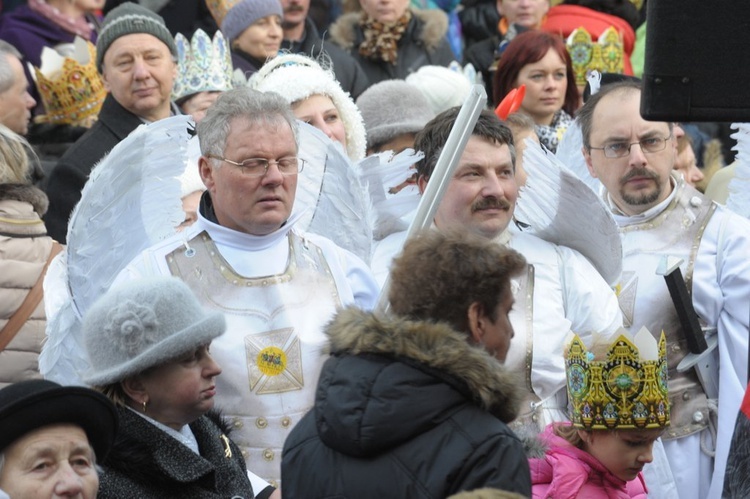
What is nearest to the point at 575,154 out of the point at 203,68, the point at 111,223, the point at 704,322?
the point at 704,322

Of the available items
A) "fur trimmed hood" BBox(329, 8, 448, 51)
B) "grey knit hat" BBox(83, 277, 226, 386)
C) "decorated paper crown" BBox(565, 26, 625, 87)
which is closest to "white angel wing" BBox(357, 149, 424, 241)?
"grey knit hat" BBox(83, 277, 226, 386)

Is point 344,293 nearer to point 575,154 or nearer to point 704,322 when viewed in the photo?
point 704,322

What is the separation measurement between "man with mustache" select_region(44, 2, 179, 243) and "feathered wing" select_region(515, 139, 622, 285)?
7.29 ft

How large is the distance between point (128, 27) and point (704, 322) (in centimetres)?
323

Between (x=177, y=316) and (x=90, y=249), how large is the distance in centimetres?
103

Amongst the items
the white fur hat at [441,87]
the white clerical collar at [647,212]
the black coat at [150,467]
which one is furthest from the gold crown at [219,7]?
the black coat at [150,467]

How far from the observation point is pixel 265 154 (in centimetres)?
543

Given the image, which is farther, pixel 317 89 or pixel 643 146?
pixel 317 89

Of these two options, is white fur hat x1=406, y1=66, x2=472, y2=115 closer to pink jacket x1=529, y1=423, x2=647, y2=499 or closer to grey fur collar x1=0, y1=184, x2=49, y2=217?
grey fur collar x1=0, y1=184, x2=49, y2=217

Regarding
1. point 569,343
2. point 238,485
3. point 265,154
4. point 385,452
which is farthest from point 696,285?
point 385,452

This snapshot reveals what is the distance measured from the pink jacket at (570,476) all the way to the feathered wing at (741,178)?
7.64 ft

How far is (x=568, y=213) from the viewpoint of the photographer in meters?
6.08

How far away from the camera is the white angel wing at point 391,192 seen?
6199 millimetres

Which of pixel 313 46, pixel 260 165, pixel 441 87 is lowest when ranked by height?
pixel 441 87
